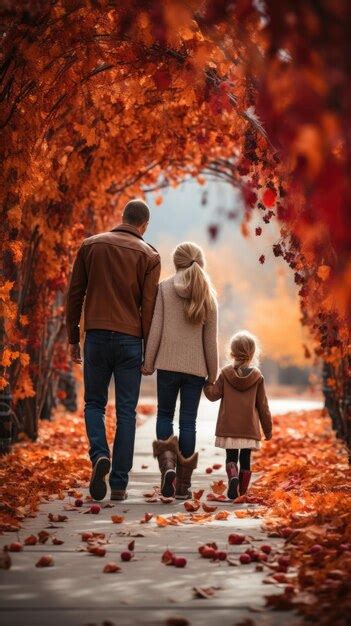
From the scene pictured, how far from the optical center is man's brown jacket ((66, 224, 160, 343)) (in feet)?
17.9

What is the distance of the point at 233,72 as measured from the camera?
5.77m

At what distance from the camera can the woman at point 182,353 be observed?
18.6ft

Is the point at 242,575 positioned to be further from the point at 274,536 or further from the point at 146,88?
the point at 146,88

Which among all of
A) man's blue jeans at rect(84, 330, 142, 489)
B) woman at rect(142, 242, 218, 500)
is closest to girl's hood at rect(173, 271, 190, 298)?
woman at rect(142, 242, 218, 500)

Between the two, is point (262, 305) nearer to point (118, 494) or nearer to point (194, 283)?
point (194, 283)

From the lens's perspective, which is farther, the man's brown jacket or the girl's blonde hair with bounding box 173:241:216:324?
the girl's blonde hair with bounding box 173:241:216:324

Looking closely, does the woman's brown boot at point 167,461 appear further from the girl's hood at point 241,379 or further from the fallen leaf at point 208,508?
the girl's hood at point 241,379

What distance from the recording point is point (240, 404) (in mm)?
5828

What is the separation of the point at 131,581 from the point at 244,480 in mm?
2628

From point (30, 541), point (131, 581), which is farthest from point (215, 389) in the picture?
point (131, 581)

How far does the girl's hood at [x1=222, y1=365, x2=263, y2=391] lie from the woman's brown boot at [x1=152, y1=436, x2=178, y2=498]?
58 centimetres

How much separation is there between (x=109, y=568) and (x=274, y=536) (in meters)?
1.15

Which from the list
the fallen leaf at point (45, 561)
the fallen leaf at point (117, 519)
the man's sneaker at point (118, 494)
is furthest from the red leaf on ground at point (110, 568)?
the man's sneaker at point (118, 494)

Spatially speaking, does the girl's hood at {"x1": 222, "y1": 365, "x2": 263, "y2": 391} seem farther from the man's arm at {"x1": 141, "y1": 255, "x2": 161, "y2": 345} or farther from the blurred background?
the blurred background
